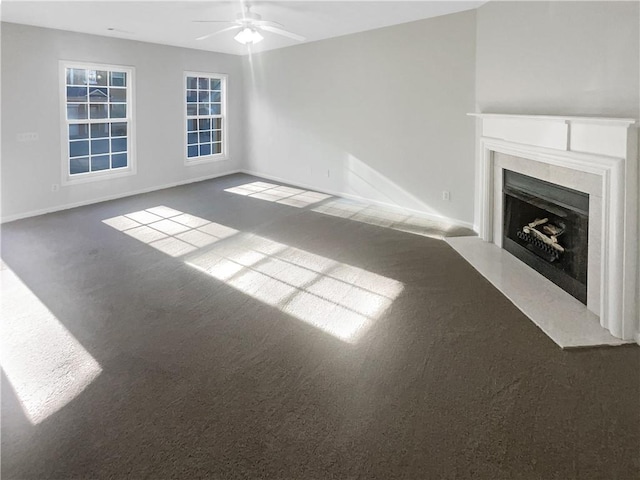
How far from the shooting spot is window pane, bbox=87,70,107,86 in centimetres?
659

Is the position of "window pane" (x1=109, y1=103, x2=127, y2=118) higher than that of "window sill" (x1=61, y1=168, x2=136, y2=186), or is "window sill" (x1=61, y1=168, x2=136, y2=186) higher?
"window pane" (x1=109, y1=103, x2=127, y2=118)

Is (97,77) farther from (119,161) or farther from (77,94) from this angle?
(119,161)

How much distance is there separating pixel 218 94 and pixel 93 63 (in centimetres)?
273

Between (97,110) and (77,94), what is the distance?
0.45 metres

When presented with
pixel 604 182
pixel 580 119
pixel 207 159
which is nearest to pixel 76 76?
pixel 207 159

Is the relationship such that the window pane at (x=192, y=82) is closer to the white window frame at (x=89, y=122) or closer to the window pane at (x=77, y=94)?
the white window frame at (x=89, y=122)

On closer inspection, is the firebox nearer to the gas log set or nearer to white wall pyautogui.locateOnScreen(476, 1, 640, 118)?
the gas log set

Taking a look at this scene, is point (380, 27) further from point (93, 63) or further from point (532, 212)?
point (93, 63)

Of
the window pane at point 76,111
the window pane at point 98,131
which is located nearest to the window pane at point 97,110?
the window pane at point 76,111

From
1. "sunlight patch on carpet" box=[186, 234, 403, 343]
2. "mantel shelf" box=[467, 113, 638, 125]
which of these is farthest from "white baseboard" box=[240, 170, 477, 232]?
"sunlight patch on carpet" box=[186, 234, 403, 343]

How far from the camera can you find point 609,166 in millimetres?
2721

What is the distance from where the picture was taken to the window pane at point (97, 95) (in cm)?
660

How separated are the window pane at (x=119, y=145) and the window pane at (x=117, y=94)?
0.65 metres

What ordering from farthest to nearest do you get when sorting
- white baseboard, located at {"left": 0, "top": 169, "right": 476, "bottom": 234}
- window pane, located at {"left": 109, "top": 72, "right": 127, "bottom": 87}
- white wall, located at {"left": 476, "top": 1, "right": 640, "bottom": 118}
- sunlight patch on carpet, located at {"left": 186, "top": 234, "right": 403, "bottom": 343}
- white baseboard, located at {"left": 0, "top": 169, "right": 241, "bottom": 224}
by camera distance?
window pane, located at {"left": 109, "top": 72, "right": 127, "bottom": 87}, white baseboard, located at {"left": 0, "top": 169, "right": 241, "bottom": 224}, white baseboard, located at {"left": 0, "top": 169, "right": 476, "bottom": 234}, sunlight patch on carpet, located at {"left": 186, "top": 234, "right": 403, "bottom": 343}, white wall, located at {"left": 476, "top": 1, "right": 640, "bottom": 118}
